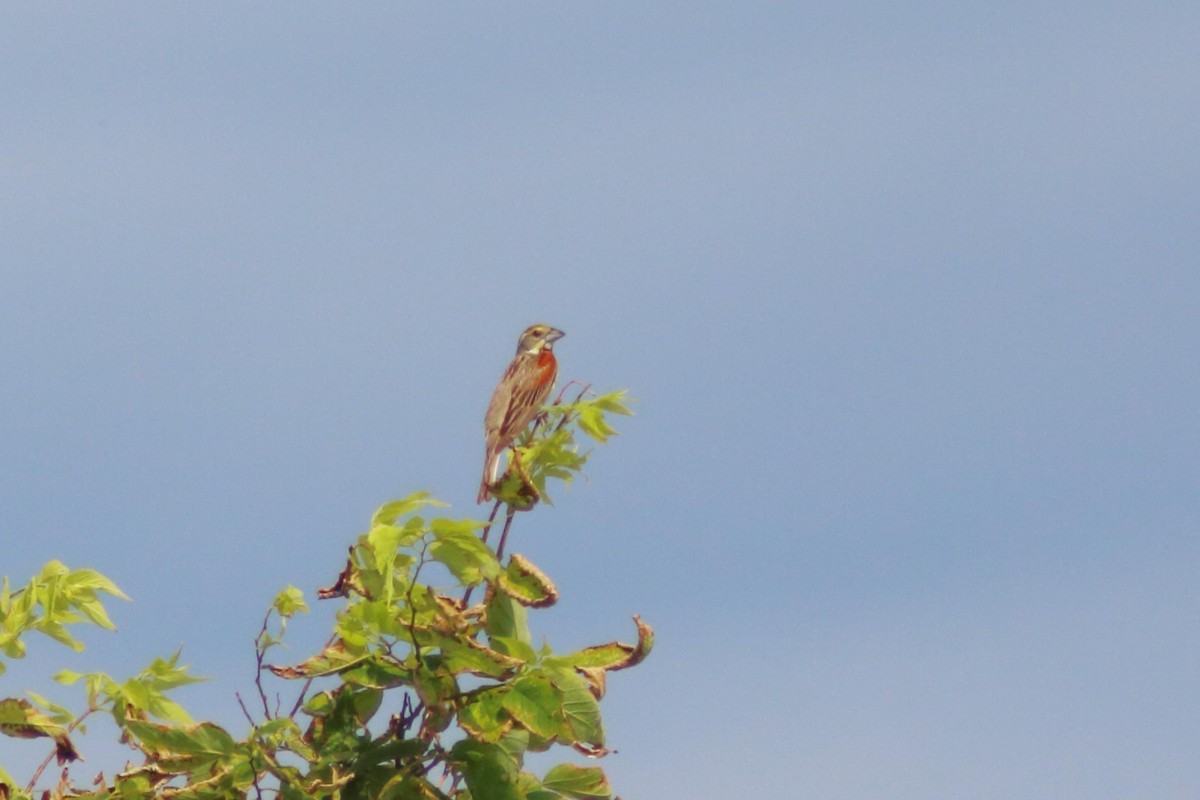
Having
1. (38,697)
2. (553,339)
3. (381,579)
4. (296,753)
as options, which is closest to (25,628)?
(38,697)

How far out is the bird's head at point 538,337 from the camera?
1616 cm

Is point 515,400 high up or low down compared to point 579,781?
up

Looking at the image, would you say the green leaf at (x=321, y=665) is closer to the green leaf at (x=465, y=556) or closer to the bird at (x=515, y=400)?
the green leaf at (x=465, y=556)

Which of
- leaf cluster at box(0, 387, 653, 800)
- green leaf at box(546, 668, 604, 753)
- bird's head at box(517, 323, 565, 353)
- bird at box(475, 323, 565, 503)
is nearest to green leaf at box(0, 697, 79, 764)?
leaf cluster at box(0, 387, 653, 800)

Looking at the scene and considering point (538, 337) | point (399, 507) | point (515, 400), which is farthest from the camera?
point (538, 337)

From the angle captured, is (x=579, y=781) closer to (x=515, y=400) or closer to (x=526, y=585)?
(x=526, y=585)

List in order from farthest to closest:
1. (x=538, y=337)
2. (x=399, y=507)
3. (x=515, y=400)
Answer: (x=538, y=337)
(x=515, y=400)
(x=399, y=507)

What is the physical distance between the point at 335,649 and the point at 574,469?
103cm

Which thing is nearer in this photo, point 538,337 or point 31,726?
point 31,726

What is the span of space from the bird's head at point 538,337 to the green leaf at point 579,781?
11.4 metres

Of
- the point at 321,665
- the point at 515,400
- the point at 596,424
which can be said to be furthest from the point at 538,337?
the point at 321,665

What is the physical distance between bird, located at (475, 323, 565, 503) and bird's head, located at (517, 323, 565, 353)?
205 centimetres

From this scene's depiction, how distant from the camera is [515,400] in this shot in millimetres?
12211

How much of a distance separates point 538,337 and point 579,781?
11.5m
